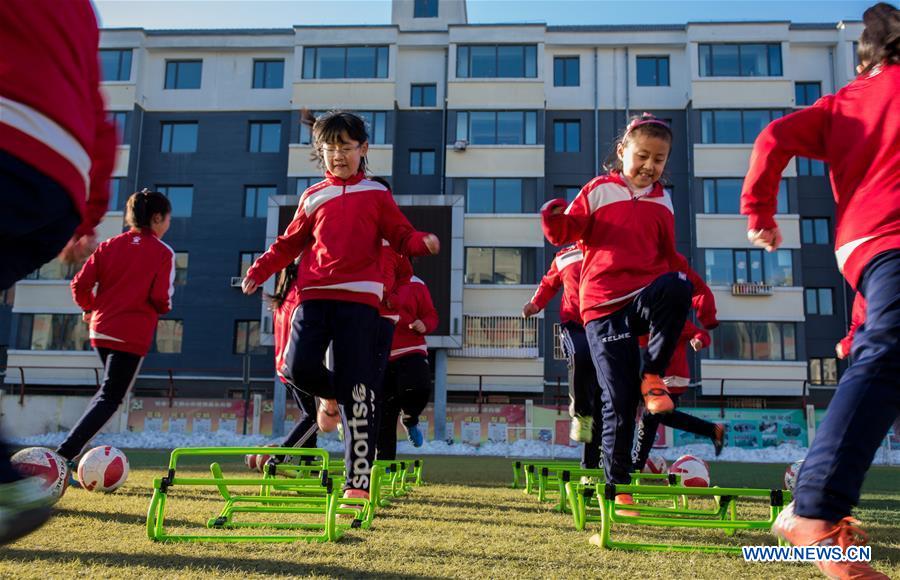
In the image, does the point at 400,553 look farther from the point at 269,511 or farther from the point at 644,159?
the point at 644,159

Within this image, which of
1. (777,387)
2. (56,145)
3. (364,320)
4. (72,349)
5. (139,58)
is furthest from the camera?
(139,58)

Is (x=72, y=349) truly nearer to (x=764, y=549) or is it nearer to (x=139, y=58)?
(x=139, y=58)

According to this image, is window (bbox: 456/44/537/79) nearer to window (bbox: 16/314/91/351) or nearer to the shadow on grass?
window (bbox: 16/314/91/351)

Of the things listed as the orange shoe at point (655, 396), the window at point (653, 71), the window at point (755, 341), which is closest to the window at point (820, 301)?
the window at point (755, 341)

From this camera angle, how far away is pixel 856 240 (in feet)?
8.32

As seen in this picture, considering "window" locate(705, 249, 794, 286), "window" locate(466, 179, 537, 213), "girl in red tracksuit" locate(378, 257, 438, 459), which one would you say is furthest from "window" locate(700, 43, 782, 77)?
"girl in red tracksuit" locate(378, 257, 438, 459)

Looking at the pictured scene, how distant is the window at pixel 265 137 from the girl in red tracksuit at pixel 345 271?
27694 millimetres

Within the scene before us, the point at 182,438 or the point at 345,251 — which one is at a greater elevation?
the point at 345,251

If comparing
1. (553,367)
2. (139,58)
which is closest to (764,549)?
(553,367)

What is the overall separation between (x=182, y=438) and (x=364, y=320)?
17.1 metres

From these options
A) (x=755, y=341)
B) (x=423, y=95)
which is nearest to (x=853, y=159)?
(x=755, y=341)

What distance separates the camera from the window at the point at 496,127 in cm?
2902

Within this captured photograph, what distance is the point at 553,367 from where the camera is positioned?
92.4 ft

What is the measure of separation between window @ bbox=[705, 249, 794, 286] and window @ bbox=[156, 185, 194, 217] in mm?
21540
